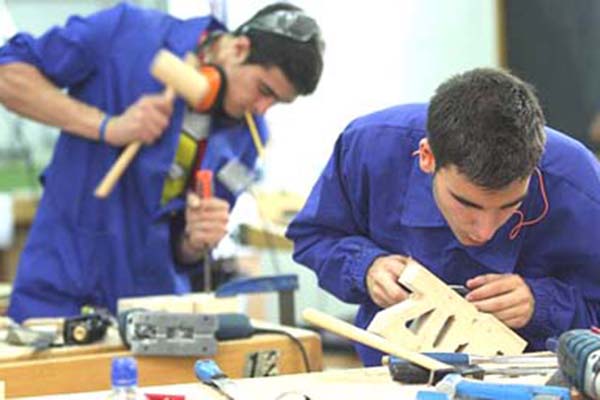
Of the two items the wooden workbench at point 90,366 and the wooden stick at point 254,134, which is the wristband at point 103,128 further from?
the wooden workbench at point 90,366

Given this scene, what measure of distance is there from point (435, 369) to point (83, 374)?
748 millimetres

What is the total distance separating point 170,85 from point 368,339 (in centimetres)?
116

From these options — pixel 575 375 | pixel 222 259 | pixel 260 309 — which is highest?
pixel 575 375

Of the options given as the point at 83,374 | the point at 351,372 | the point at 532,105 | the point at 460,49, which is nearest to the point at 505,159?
the point at 532,105

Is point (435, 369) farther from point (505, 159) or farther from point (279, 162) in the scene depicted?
point (279, 162)

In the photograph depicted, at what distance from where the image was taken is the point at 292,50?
9.14ft

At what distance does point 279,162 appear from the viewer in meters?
5.62

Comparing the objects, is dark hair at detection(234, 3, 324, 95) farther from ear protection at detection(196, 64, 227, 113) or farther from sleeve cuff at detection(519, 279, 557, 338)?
sleeve cuff at detection(519, 279, 557, 338)

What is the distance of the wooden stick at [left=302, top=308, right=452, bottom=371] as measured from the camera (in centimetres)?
181

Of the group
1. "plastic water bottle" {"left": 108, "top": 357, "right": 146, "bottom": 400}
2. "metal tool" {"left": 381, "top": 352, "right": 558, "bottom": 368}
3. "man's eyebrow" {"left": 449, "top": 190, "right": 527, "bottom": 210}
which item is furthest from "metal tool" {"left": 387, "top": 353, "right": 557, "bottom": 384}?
"plastic water bottle" {"left": 108, "top": 357, "right": 146, "bottom": 400}

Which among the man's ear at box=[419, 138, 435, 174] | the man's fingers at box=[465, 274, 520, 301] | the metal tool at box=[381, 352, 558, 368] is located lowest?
the metal tool at box=[381, 352, 558, 368]

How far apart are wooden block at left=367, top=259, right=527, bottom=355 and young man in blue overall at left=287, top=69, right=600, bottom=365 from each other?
0.09ft

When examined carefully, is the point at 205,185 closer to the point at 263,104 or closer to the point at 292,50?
the point at 263,104

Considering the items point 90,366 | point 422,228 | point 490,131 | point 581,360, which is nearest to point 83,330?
point 90,366
